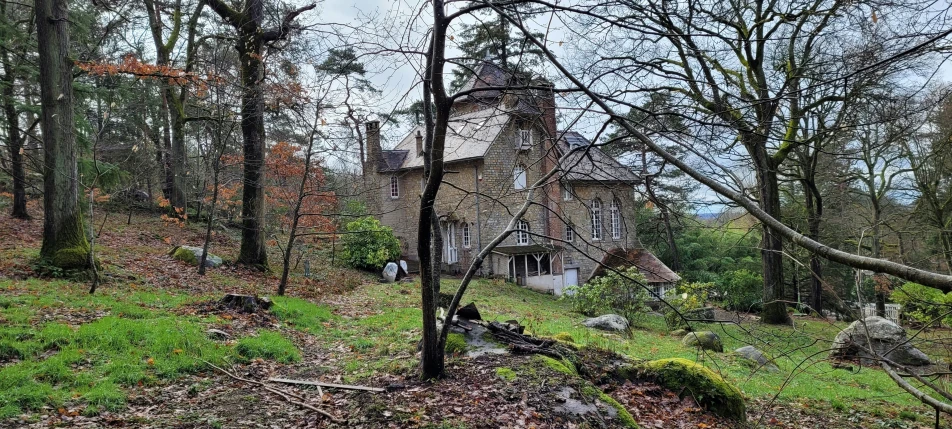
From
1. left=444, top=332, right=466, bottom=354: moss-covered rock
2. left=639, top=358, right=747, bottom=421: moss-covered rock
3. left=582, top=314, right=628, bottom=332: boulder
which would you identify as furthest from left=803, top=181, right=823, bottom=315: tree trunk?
left=444, top=332, right=466, bottom=354: moss-covered rock

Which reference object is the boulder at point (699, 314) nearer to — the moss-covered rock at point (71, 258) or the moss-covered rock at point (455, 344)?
the moss-covered rock at point (455, 344)

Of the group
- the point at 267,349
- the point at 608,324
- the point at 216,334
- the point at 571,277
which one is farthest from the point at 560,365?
the point at 571,277

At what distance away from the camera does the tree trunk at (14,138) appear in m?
14.8

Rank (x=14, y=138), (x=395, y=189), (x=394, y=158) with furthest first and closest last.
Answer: (x=394, y=158), (x=395, y=189), (x=14, y=138)

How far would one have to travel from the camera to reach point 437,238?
7.58 metres

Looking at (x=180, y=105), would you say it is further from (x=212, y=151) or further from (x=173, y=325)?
(x=173, y=325)

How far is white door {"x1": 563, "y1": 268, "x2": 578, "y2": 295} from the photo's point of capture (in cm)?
2617

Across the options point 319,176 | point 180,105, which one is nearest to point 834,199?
point 319,176

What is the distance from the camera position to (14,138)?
16.0 meters

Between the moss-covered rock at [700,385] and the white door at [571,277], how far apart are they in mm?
19042

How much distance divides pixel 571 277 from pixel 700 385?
783 inches

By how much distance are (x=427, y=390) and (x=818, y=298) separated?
21218mm

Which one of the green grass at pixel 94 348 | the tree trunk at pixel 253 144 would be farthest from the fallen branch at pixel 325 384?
the tree trunk at pixel 253 144

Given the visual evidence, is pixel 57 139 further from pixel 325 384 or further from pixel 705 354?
→ pixel 705 354
